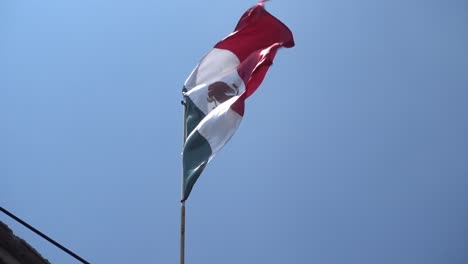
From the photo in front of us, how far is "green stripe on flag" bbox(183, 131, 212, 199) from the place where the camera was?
21.7 feet

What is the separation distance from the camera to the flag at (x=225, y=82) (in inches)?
270

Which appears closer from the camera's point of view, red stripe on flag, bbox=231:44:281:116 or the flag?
the flag

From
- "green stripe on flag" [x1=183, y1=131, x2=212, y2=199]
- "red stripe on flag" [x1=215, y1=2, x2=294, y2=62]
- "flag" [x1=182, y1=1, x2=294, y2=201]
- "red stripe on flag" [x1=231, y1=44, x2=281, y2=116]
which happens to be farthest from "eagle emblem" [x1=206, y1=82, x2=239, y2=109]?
"green stripe on flag" [x1=183, y1=131, x2=212, y2=199]

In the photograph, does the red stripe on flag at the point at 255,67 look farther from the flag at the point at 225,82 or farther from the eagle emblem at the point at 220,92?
the eagle emblem at the point at 220,92

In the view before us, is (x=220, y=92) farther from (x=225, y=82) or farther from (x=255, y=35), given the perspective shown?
(x=255, y=35)

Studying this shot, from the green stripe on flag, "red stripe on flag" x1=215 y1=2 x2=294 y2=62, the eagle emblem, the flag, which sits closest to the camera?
the green stripe on flag

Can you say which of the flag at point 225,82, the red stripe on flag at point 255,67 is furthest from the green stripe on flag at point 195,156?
the red stripe on flag at point 255,67

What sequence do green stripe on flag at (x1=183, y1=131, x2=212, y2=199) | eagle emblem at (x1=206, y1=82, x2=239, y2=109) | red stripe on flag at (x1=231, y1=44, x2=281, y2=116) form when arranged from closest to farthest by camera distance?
green stripe on flag at (x1=183, y1=131, x2=212, y2=199), red stripe on flag at (x1=231, y1=44, x2=281, y2=116), eagle emblem at (x1=206, y1=82, x2=239, y2=109)

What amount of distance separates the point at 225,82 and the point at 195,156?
1.95m

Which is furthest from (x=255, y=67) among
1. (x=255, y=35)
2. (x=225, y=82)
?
(x=255, y=35)

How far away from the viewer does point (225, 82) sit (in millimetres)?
8180

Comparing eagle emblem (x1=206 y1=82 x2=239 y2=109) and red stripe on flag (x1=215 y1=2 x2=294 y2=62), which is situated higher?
red stripe on flag (x1=215 y1=2 x2=294 y2=62)

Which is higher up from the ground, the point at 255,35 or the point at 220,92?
the point at 255,35

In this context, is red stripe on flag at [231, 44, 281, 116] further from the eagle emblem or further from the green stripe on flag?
the green stripe on flag
